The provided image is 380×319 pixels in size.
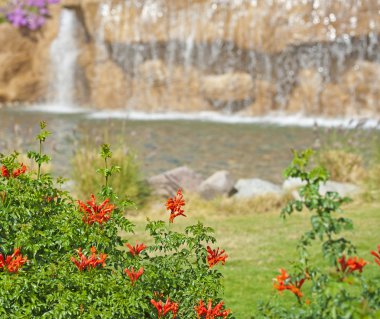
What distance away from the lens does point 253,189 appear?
10883mm

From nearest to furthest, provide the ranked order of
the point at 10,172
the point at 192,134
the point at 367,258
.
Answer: the point at 10,172
the point at 367,258
the point at 192,134

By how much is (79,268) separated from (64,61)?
22.3 m

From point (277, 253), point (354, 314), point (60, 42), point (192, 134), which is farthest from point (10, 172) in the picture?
point (60, 42)

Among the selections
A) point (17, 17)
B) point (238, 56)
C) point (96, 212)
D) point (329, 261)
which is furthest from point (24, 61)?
point (329, 261)

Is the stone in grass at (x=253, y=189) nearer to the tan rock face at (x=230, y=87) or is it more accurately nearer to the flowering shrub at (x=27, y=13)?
the tan rock face at (x=230, y=87)

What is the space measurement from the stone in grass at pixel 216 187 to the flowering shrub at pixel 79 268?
645cm

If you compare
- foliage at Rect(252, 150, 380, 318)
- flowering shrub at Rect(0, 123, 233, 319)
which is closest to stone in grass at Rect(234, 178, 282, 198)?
flowering shrub at Rect(0, 123, 233, 319)

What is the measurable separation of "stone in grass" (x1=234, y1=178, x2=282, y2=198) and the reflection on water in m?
1.73

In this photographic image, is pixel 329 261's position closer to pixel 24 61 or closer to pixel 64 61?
pixel 24 61

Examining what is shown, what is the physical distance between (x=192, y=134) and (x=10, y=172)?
45.2ft

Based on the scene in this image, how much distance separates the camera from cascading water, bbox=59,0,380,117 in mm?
21109

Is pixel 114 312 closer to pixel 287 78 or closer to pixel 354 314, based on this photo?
pixel 354 314

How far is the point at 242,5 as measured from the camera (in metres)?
22.1

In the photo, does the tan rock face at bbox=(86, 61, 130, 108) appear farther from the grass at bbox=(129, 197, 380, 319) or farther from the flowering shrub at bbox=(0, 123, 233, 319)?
the flowering shrub at bbox=(0, 123, 233, 319)
